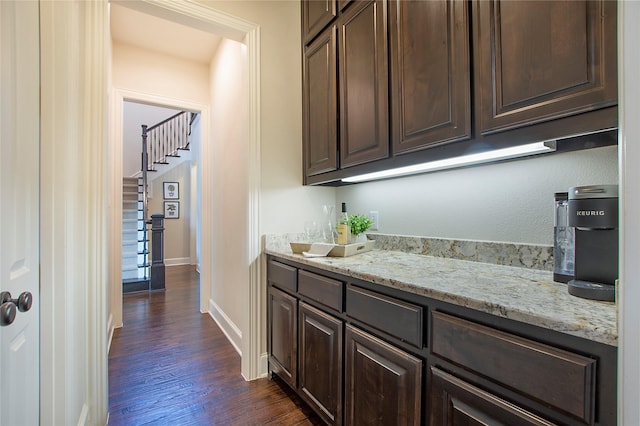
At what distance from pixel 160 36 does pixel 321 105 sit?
7.27 feet

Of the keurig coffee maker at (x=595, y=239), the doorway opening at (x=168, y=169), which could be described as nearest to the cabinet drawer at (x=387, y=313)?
the keurig coffee maker at (x=595, y=239)

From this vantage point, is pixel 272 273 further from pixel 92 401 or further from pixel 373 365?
pixel 92 401

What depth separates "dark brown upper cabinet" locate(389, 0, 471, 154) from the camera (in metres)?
1.14

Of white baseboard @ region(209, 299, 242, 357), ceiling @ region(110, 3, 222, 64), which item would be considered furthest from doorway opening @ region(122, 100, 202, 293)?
white baseboard @ region(209, 299, 242, 357)

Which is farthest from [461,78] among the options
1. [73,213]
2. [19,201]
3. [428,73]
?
[73,213]

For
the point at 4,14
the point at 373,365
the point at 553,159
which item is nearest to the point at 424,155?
the point at 553,159

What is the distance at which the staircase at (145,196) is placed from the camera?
4.55 m

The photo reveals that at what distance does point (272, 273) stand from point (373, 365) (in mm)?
1022

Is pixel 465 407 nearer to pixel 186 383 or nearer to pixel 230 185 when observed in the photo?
pixel 186 383

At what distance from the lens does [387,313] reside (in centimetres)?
111

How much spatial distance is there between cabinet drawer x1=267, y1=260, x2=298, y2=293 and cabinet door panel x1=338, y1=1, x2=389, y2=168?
2.41ft

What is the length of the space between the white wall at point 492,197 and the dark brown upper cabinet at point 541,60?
36cm

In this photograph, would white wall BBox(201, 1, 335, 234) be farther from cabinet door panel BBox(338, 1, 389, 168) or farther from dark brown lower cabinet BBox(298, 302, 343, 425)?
dark brown lower cabinet BBox(298, 302, 343, 425)

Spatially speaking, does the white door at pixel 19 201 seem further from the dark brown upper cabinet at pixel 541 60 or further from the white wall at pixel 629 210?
the dark brown upper cabinet at pixel 541 60
